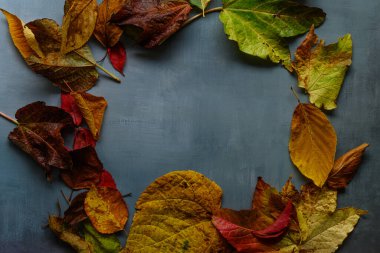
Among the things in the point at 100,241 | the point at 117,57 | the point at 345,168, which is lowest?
the point at 100,241

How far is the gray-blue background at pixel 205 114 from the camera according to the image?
0.83 m

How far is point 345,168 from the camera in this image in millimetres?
820

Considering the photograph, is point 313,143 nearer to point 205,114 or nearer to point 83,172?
point 205,114

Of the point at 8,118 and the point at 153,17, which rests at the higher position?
the point at 153,17

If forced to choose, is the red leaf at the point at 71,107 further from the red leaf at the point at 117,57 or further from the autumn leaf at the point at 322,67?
the autumn leaf at the point at 322,67

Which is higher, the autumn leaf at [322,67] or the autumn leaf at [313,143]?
the autumn leaf at [322,67]

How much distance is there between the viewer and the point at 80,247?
809 millimetres

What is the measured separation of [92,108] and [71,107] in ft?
0.12

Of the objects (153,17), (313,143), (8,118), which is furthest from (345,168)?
(8,118)

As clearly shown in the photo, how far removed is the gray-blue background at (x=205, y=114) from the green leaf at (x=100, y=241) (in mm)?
63

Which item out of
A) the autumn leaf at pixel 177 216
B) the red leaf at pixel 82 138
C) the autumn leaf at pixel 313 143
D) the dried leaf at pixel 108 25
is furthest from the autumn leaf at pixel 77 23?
the autumn leaf at pixel 313 143

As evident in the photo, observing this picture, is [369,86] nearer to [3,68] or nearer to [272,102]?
[272,102]

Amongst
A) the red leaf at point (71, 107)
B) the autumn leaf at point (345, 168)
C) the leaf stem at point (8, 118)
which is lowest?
the autumn leaf at point (345, 168)

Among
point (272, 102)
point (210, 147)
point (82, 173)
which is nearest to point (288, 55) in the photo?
point (272, 102)
